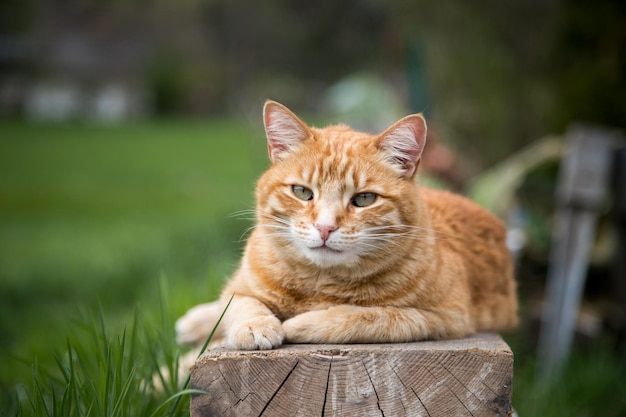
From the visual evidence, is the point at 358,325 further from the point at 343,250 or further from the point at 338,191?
the point at 338,191

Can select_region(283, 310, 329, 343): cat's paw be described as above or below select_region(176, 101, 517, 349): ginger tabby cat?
below

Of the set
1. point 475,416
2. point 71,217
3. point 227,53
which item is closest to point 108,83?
Result: point 227,53

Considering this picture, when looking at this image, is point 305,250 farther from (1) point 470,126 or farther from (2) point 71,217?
(2) point 71,217

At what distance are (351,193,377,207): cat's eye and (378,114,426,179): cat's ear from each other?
160mm

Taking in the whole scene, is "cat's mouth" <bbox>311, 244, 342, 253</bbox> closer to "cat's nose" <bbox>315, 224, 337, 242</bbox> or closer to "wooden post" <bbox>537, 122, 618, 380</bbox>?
"cat's nose" <bbox>315, 224, 337, 242</bbox>

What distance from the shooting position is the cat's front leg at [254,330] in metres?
2.17

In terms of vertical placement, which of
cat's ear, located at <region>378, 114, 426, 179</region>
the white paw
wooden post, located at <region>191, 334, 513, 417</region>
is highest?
cat's ear, located at <region>378, 114, 426, 179</region>

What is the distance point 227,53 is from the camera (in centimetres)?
2238

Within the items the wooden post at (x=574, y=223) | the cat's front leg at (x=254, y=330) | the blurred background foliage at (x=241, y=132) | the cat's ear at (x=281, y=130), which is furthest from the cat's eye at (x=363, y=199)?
the wooden post at (x=574, y=223)

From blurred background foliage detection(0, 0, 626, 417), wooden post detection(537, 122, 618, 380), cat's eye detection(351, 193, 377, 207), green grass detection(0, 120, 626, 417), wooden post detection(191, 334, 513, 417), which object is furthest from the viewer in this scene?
blurred background foliage detection(0, 0, 626, 417)

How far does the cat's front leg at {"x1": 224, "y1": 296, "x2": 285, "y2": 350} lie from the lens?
217cm

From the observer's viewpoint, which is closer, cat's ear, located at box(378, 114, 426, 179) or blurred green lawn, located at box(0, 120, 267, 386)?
cat's ear, located at box(378, 114, 426, 179)

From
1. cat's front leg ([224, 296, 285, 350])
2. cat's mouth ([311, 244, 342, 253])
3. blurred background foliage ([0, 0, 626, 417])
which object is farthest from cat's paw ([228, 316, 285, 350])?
blurred background foliage ([0, 0, 626, 417])

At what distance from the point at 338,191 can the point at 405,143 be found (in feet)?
1.04
